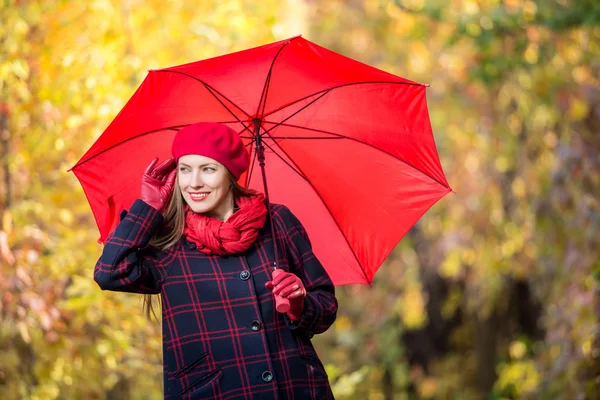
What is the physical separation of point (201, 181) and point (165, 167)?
17 cm

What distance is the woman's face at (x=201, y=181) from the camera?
9.80 ft

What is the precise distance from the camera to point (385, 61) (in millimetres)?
11453

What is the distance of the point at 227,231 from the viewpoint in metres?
2.94

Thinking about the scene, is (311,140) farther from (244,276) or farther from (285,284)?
(285,284)

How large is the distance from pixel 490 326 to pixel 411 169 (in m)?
8.38

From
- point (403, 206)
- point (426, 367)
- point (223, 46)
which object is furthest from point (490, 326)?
point (403, 206)

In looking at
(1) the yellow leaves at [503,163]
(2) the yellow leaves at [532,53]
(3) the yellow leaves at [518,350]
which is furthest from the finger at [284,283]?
(3) the yellow leaves at [518,350]

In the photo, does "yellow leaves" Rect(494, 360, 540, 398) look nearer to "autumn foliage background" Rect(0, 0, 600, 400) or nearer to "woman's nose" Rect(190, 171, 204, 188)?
"autumn foliage background" Rect(0, 0, 600, 400)

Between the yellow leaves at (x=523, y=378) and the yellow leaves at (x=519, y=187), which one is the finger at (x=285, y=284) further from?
the yellow leaves at (x=519, y=187)

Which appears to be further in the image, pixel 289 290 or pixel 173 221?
pixel 173 221

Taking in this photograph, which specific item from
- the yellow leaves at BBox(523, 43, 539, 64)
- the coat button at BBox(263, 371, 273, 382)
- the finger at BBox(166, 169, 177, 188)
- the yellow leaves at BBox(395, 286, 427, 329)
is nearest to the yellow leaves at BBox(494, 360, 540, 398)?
the yellow leaves at BBox(395, 286, 427, 329)

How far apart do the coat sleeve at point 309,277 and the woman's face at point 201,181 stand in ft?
0.86

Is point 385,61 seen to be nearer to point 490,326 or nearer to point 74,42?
point 490,326

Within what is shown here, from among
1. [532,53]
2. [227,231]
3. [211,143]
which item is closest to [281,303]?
[227,231]
